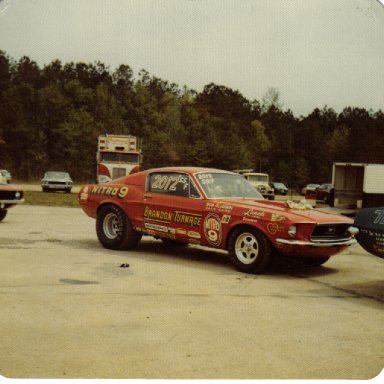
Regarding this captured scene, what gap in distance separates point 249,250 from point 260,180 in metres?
0.87

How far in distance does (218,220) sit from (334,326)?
285 cm

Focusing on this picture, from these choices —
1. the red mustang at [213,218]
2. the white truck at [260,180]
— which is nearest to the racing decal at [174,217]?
the red mustang at [213,218]

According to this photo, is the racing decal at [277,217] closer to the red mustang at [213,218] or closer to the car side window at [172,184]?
the red mustang at [213,218]

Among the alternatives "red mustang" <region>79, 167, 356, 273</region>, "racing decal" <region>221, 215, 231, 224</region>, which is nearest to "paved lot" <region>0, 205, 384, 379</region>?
"red mustang" <region>79, 167, 356, 273</region>

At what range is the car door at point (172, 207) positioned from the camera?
24.5 feet

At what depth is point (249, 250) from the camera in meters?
7.00

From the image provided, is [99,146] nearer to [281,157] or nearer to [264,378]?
[281,157]

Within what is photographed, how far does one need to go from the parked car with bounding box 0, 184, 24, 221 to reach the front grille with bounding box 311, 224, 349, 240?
715 centimetres

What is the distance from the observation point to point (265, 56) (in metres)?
4.52

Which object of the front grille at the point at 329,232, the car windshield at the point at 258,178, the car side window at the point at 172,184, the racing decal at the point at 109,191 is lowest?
the front grille at the point at 329,232

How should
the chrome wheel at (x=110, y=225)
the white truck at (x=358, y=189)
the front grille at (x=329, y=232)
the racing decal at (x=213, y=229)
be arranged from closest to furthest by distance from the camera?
1. the front grille at (x=329, y=232)
2. the racing decal at (x=213, y=229)
3. the chrome wheel at (x=110, y=225)
4. the white truck at (x=358, y=189)

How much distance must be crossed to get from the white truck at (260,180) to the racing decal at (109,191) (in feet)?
6.27

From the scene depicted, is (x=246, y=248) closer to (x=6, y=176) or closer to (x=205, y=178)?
(x=205, y=178)

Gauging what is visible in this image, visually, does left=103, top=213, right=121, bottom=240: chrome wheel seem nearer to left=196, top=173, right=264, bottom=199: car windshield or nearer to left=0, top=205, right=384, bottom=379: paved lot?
left=0, top=205, right=384, bottom=379: paved lot
